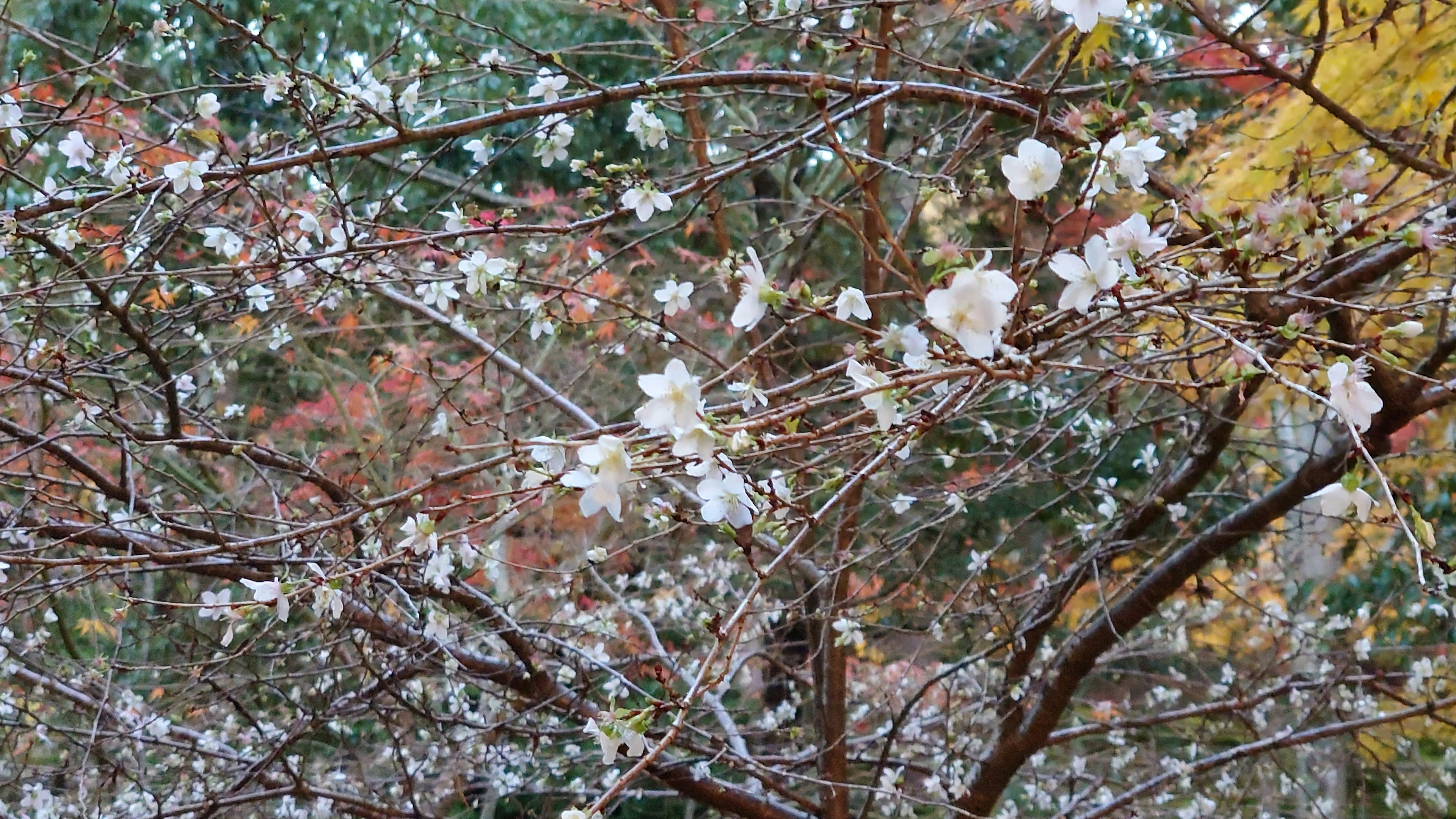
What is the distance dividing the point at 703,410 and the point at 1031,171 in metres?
0.35

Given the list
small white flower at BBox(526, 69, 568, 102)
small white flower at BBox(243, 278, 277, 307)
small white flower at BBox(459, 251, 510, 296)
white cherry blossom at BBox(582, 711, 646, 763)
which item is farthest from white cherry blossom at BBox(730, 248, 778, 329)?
small white flower at BBox(243, 278, 277, 307)

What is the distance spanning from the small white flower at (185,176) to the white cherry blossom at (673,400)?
37.8 inches

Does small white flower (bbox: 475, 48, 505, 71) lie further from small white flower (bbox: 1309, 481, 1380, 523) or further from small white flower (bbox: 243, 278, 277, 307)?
small white flower (bbox: 1309, 481, 1380, 523)

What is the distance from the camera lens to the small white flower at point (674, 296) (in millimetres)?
1599

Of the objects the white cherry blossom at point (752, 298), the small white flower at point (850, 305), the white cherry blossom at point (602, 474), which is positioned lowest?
the white cherry blossom at point (602, 474)

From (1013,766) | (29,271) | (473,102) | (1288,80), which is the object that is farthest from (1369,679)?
(29,271)

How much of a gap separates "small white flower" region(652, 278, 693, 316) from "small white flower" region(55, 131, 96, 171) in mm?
966

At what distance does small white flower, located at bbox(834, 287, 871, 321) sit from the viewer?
930 mm

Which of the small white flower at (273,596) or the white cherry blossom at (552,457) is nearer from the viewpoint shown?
the white cherry blossom at (552,457)

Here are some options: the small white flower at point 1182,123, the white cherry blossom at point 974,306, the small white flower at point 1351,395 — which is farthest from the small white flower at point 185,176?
the small white flower at point 1182,123

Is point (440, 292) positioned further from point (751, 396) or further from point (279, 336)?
point (751, 396)

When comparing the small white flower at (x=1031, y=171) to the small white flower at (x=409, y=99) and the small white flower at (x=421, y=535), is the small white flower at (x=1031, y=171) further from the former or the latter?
the small white flower at (x=409, y=99)

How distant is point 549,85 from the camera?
1.55 metres

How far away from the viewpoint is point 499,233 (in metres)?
1.40
